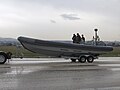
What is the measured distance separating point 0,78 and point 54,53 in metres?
9.68

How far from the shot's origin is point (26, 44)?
2123cm

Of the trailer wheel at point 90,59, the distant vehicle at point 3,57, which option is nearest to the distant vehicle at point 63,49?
the trailer wheel at point 90,59

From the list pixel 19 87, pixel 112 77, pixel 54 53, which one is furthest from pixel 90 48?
pixel 19 87

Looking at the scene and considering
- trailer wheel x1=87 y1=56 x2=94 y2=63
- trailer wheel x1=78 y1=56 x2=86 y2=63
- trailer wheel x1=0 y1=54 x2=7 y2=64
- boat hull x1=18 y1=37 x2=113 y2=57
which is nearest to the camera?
trailer wheel x1=0 y1=54 x2=7 y2=64

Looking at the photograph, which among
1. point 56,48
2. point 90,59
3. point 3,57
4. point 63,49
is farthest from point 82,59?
point 3,57

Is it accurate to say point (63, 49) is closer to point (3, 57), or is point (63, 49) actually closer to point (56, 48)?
point (56, 48)

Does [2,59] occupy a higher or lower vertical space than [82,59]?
higher

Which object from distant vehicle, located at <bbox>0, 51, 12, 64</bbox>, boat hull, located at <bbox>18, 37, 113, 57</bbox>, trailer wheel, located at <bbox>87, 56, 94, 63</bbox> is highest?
boat hull, located at <bbox>18, 37, 113, 57</bbox>

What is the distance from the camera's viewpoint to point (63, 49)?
72.0 feet

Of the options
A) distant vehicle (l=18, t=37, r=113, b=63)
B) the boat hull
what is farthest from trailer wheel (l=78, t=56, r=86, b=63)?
the boat hull

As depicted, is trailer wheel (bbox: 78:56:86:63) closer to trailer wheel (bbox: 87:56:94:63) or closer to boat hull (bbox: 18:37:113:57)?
trailer wheel (bbox: 87:56:94:63)

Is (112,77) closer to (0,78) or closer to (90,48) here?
(0,78)

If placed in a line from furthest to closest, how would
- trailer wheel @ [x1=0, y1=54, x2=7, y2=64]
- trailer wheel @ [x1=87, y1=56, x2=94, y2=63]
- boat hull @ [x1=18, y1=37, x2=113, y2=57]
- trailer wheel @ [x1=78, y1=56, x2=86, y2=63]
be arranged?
trailer wheel @ [x1=87, y1=56, x2=94, y2=63]
trailer wheel @ [x1=78, y1=56, x2=86, y2=63]
boat hull @ [x1=18, y1=37, x2=113, y2=57]
trailer wheel @ [x1=0, y1=54, x2=7, y2=64]

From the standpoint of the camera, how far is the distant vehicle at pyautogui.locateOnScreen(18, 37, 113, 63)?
69.8ft
